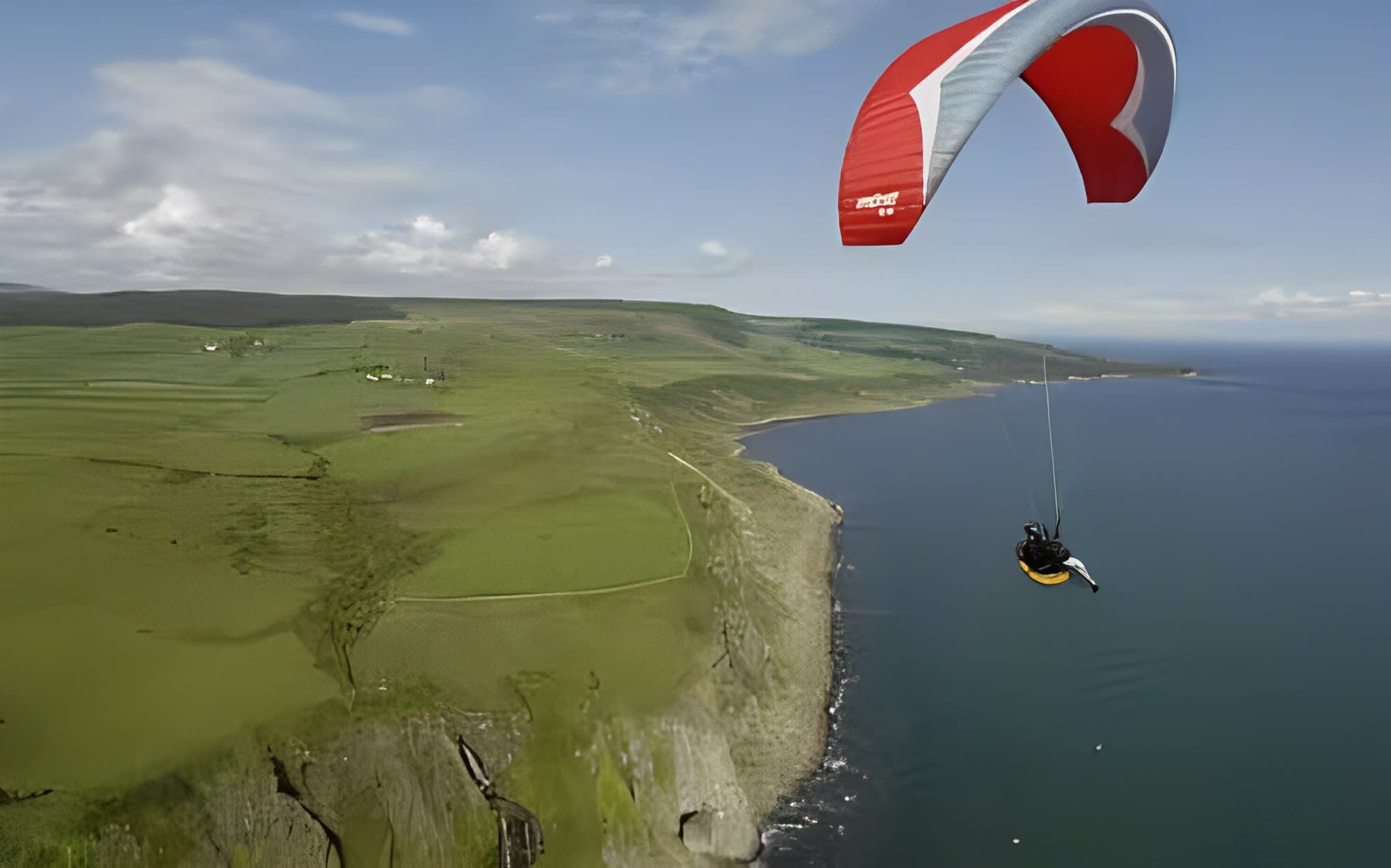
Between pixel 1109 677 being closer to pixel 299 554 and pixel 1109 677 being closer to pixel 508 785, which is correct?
pixel 508 785

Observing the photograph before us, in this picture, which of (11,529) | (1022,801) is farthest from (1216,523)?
(11,529)

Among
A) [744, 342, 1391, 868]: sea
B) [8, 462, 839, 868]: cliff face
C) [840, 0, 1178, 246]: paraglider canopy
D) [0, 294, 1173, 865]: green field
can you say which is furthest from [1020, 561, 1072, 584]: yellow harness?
[840, 0, 1178, 246]: paraglider canopy

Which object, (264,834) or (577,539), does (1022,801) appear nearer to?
(577,539)

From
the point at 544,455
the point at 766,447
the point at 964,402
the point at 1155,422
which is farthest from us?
the point at 964,402

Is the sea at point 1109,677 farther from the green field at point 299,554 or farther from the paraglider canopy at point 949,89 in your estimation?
the paraglider canopy at point 949,89

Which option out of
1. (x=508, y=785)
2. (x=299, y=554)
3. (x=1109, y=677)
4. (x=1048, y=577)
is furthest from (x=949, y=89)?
(x=1109, y=677)

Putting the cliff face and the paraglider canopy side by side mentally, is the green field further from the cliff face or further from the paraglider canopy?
the paraglider canopy

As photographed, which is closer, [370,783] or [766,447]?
[370,783]
